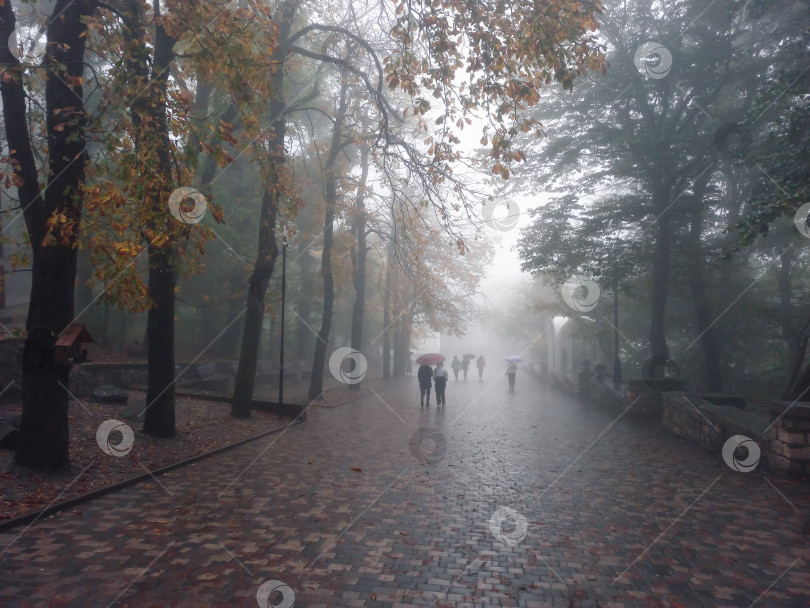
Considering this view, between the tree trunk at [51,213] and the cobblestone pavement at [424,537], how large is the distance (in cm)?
133

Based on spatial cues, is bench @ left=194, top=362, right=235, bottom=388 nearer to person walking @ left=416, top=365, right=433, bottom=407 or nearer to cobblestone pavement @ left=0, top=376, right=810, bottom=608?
person walking @ left=416, top=365, right=433, bottom=407

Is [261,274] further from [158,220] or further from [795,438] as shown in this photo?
[795,438]

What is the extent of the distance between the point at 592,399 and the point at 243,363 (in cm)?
1499

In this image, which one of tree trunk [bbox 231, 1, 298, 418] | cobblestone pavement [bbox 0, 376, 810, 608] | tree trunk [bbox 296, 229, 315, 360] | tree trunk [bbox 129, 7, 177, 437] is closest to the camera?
cobblestone pavement [bbox 0, 376, 810, 608]

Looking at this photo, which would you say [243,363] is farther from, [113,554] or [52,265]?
[113,554]

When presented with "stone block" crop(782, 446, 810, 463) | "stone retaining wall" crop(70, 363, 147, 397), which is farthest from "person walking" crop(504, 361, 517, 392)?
"stone block" crop(782, 446, 810, 463)

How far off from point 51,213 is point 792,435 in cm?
1081

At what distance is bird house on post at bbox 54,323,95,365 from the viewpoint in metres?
7.43

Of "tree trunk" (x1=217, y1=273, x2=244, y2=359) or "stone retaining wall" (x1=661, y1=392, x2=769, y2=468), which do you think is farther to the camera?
"tree trunk" (x1=217, y1=273, x2=244, y2=359)

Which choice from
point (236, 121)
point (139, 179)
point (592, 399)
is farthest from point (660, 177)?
point (139, 179)

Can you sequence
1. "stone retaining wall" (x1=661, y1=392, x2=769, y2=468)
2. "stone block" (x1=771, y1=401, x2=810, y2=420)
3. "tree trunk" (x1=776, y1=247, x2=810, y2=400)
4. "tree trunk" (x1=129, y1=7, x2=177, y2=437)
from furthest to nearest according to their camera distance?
"tree trunk" (x1=776, y1=247, x2=810, y2=400) < "stone retaining wall" (x1=661, y1=392, x2=769, y2=468) < "stone block" (x1=771, y1=401, x2=810, y2=420) < "tree trunk" (x1=129, y1=7, x2=177, y2=437)

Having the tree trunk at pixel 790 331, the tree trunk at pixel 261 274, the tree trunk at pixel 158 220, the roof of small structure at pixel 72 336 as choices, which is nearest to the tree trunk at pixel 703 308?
the tree trunk at pixel 790 331

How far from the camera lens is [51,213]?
753 cm

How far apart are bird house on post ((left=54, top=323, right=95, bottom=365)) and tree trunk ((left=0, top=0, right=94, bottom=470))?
0.36 ft
